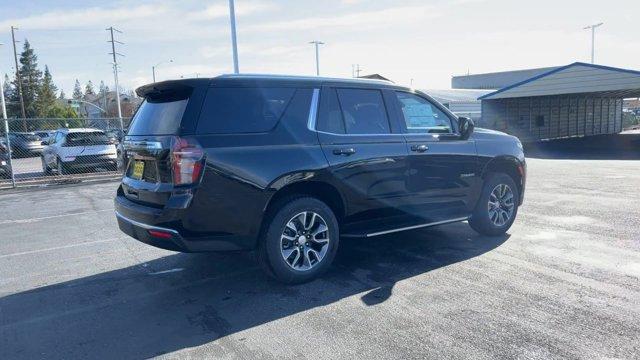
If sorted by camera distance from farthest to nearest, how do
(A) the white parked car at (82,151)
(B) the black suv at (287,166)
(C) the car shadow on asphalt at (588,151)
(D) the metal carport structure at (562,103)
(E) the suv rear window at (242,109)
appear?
1. (D) the metal carport structure at (562,103)
2. (C) the car shadow on asphalt at (588,151)
3. (A) the white parked car at (82,151)
4. (E) the suv rear window at (242,109)
5. (B) the black suv at (287,166)

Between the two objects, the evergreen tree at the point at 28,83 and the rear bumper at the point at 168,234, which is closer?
the rear bumper at the point at 168,234

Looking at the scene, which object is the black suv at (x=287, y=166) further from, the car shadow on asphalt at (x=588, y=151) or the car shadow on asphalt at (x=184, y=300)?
the car shadow on asphalt at (x=588, y=151)

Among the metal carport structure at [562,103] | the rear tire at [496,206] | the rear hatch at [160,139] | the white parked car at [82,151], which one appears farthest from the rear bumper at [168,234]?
the metal carport structure at [562,103]

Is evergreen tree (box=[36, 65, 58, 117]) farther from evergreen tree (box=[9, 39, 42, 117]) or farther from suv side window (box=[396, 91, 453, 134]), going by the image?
suv side window (box=[396, 91, 453, 134])

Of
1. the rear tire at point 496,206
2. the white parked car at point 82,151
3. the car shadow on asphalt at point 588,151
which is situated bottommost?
the car shadow on asphalt at point 588,151

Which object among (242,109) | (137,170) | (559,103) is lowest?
(137,170)

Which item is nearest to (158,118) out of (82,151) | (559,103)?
(82,151)

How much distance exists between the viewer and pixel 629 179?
37.4ft

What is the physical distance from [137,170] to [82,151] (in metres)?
11.7

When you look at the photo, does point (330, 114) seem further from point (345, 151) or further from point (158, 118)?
point (158, 118)

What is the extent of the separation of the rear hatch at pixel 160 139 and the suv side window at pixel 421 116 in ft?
7.70

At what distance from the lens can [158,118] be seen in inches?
175

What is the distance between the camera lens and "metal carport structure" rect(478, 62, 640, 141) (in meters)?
24.0

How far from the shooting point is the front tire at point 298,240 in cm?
445
